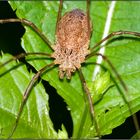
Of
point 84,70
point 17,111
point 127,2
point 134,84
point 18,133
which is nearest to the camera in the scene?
point 18,133

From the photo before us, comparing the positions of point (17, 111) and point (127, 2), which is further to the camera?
point (127, 2)

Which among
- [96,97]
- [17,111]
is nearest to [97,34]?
[96,97]

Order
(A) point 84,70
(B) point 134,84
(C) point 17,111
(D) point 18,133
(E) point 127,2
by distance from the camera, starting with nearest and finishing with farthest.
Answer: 1. (D) point 18,133
2. (C) point 17,111
3. (B) point 134,84
4. (A) point 84,70
5. (E) point 127,2

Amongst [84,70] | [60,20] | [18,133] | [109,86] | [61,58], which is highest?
[60,20]

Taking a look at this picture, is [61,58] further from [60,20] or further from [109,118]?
[109,118]

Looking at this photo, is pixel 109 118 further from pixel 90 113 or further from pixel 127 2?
pixel 127 2

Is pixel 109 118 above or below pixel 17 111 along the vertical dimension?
below

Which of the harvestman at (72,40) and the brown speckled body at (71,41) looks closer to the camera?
the harvestman at (72,40)

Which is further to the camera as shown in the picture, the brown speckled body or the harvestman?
the brown speckled body
